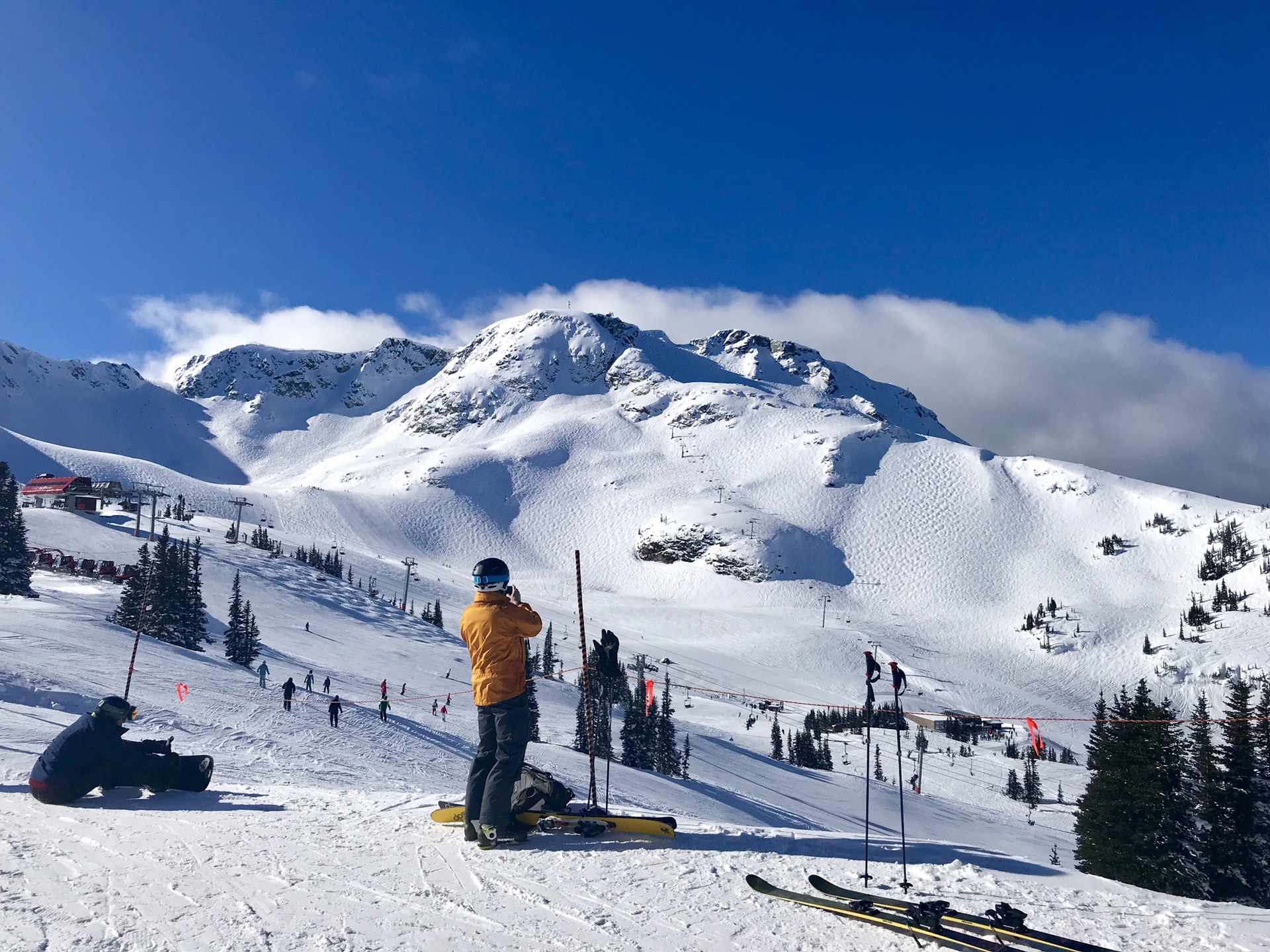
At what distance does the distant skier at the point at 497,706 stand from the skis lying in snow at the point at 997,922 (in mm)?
3031

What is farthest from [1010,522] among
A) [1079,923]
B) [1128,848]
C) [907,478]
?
[1079,923]

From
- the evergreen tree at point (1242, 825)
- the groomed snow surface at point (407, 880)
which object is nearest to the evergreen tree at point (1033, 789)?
the evergreen tree at point (1242, 825)

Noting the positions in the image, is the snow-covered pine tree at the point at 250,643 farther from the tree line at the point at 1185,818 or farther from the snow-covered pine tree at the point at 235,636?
the tree line at the point at 1185,818

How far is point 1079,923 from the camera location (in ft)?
15.8

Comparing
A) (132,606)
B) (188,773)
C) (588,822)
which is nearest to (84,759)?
(188,773)

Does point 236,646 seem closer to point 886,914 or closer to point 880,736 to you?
point 886,914

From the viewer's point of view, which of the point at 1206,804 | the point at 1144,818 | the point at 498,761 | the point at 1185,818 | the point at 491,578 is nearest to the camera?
the point at 498,761

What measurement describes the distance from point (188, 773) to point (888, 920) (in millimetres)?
7719

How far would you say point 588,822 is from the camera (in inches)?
260

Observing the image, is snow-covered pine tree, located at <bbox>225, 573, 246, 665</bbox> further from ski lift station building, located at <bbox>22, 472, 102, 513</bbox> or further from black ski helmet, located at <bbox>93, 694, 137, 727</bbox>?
ski lift station building, located at <bbox>22, 472, 102, 513</bbox>

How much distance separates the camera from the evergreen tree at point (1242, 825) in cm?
1723

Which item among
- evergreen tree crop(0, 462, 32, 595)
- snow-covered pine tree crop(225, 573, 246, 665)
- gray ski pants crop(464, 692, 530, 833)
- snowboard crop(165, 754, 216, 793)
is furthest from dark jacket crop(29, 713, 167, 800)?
evergreen tree crop(0, 462, 32, 595)

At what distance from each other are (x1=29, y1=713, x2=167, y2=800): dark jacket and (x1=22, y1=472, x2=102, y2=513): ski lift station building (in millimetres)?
89005

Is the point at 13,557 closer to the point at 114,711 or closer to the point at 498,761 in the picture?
the point at 114,711
